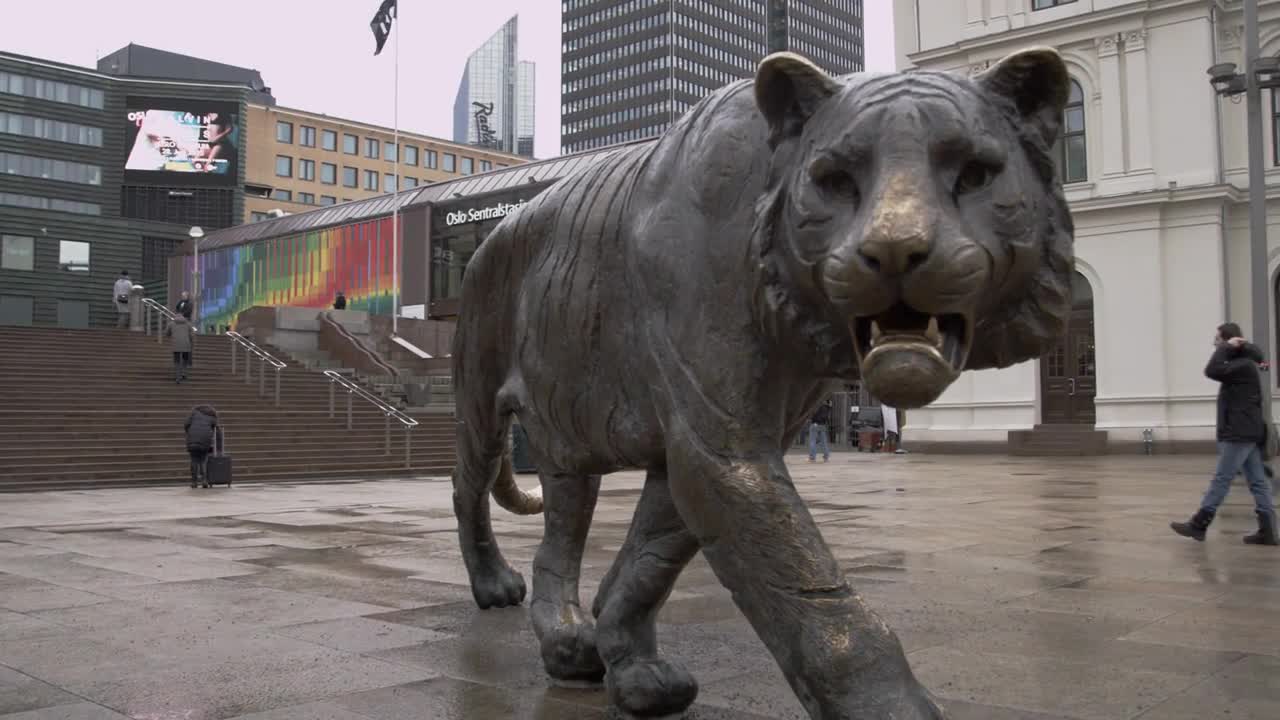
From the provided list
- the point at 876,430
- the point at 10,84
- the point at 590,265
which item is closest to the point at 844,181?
the point at 590,265

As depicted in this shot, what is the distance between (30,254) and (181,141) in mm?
11278

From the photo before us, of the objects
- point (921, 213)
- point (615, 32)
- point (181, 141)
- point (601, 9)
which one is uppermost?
point (601, 9)

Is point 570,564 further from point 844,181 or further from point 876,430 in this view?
point 876,430

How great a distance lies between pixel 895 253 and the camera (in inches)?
81.4

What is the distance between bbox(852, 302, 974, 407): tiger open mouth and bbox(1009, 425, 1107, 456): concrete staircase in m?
27.3

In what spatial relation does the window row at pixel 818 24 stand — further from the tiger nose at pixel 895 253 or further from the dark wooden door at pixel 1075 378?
the tiger nose at pixel 895 253

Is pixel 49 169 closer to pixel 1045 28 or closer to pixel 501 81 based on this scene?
pixel 1045 28

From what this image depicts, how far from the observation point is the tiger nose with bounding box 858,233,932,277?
2.06 metres

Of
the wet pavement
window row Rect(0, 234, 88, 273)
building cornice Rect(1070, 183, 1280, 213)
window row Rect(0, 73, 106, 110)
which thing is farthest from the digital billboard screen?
the wet pavement

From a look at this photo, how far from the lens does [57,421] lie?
1930 centimetres

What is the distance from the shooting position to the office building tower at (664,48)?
13688cm

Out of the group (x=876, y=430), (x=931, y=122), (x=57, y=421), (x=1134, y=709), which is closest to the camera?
(x=931, y=122)

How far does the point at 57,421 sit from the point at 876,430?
21.8 meters

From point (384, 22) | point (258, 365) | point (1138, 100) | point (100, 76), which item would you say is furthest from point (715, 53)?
point (258, 365)
